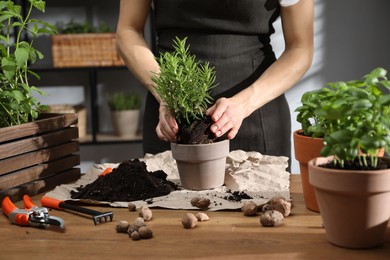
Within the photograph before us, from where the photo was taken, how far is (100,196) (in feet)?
5.04

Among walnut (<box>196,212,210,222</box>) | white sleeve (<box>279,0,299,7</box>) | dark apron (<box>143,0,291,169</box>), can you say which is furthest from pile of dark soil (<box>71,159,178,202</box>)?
white sleeve (<box>279,0,299,7</box>)

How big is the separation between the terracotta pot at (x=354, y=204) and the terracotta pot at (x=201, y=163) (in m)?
0.45

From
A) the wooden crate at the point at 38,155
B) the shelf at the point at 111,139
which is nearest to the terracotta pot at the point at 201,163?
the wooden crate at the point at 38,155

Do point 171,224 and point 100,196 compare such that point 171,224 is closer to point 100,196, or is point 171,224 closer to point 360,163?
point 100,196

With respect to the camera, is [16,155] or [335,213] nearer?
[335,213]

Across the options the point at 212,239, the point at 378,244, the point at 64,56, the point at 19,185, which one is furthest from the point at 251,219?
the point at 64,56

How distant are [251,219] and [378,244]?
11.7 inches

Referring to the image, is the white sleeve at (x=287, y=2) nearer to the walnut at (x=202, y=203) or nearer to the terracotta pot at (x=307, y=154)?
the terracotta pot at (x=307, y=154)

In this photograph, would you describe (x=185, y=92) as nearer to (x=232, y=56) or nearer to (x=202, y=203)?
(x=202, y=203)

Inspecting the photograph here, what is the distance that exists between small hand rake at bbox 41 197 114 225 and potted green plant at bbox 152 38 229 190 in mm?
303

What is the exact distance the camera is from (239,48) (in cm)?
229

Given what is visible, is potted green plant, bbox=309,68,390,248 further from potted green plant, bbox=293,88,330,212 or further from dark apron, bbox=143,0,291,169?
dark apron, bbox=143,0,291,169

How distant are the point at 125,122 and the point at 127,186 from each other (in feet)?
10.2

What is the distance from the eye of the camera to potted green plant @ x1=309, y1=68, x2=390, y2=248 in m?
1.09
